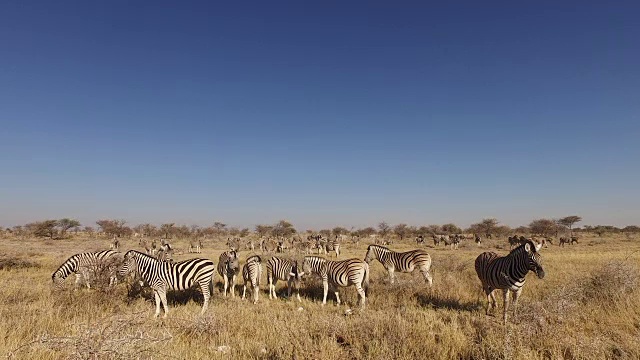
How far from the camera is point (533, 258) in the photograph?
7.90 meters

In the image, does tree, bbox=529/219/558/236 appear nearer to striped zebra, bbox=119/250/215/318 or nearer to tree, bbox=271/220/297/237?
tree, bbox=271/220/297/237

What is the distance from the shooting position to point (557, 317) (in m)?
7.50

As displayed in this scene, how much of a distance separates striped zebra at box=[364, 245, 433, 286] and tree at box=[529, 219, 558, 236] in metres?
51.0

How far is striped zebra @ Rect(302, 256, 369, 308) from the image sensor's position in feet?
35.0

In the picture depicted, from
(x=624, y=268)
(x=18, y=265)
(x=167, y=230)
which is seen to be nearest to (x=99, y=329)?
(x=624, y=268)

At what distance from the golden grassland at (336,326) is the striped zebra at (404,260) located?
1924 millimetres

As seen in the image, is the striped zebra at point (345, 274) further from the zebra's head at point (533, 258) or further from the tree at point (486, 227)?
the tree at point (486, 227)

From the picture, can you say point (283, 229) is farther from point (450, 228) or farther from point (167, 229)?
point (450, 228)

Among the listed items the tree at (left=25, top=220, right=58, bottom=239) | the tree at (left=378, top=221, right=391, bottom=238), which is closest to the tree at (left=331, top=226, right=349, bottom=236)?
the tree at (left=378, top=221, right=391, bottom=238)

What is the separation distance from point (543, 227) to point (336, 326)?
199 ft

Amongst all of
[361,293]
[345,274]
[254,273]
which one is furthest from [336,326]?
[254,273]

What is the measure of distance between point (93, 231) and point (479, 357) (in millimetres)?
78449

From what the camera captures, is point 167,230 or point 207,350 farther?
point 167,230

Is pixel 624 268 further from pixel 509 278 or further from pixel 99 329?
pixel 99 329
